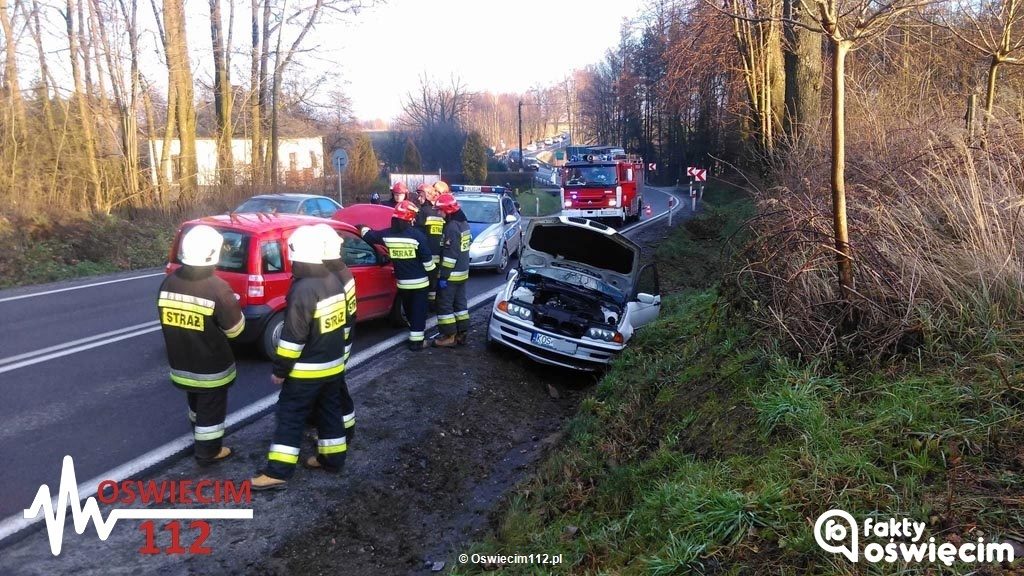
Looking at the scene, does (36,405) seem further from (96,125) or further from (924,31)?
(96,125)

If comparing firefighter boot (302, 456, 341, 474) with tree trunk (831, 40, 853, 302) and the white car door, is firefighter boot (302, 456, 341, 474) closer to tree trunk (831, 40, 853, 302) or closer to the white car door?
tree trunk (831, 40, 853, 302)

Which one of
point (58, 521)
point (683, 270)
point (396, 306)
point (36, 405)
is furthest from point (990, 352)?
point (683, 270)

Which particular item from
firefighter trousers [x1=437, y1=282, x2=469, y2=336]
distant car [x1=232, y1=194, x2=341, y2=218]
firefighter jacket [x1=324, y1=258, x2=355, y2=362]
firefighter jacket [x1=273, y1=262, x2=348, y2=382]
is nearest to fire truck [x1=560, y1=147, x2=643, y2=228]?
distant car [x1=232, y1=194, x2=341, y2=218]

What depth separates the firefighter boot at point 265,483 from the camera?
4649 mm

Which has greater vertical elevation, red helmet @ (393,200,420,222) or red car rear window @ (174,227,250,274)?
red helmet @ (393,200,420,222)

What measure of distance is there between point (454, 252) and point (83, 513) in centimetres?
531

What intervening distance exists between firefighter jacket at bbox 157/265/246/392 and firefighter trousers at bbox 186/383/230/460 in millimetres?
84

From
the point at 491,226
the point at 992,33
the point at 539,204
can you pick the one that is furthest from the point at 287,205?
the point at 539,204

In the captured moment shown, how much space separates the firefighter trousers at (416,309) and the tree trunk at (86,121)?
15.9 m

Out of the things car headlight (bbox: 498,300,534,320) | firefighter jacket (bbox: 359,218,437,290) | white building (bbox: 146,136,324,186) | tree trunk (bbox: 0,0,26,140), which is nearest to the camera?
car headlight (bbox: 498,300,534,320)

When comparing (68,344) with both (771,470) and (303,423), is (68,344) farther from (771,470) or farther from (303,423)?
(771,470)

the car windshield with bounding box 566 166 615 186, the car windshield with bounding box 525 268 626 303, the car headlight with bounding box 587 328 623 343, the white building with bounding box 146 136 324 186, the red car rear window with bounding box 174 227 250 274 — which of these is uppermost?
the white building with bounding box 146 136 324 186

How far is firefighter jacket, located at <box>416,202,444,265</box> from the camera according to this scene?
29.3ft

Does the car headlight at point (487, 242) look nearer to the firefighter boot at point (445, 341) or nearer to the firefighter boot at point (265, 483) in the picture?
the firefighter boot at point (445, 341)
